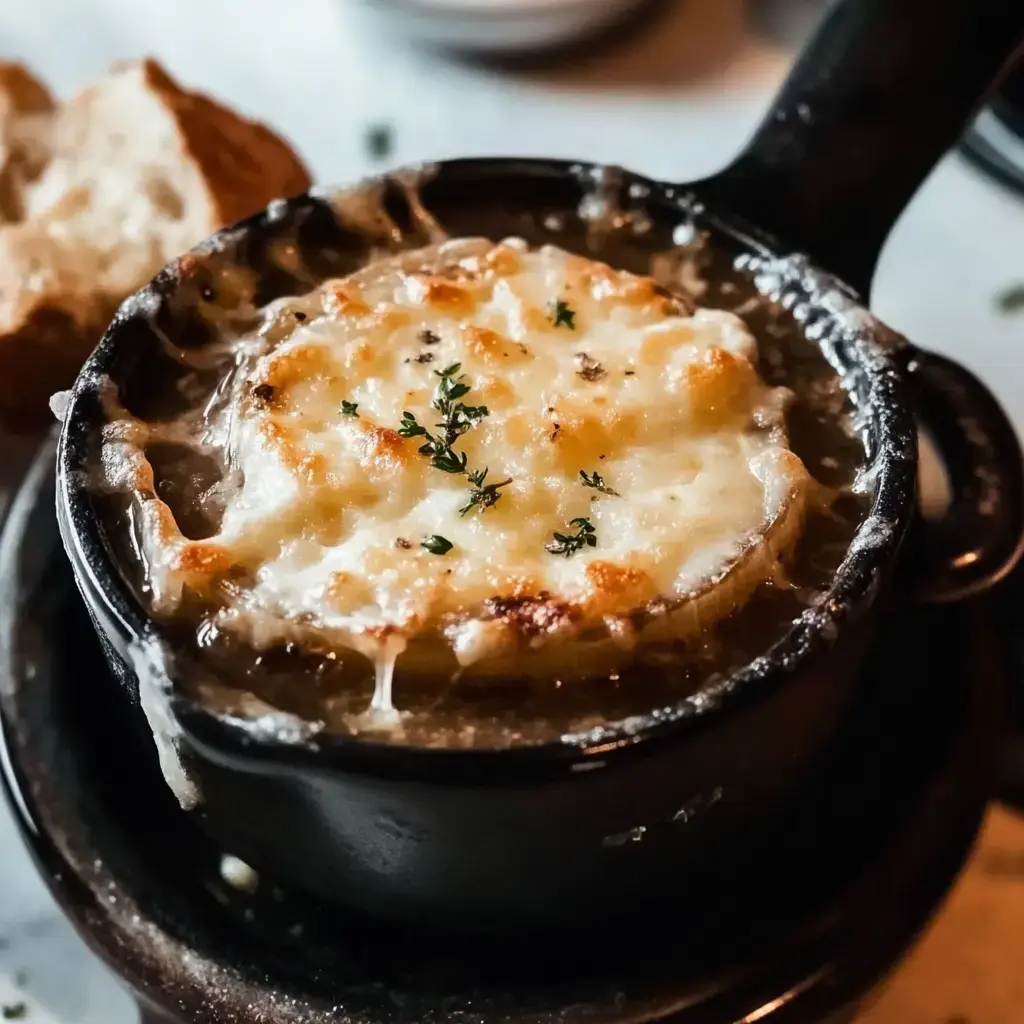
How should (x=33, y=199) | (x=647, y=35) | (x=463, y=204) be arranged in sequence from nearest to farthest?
(x=463, y=204) → (x=33, y=199) → (x=647, y=35)

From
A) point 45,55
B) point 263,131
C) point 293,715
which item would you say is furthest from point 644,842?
point 45,55

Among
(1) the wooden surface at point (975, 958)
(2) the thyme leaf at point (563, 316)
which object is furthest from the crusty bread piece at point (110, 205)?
(1) the wooden surface at point (975, 958)

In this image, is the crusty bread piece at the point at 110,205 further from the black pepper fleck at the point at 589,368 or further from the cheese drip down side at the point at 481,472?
the black pepper fleck at the point at 589,368

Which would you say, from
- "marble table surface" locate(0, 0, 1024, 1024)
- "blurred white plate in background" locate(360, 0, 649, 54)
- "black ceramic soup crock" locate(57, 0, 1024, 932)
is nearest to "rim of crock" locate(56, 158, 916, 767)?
"black ceramic soup crock" locate(57, 0, 1024, 932)

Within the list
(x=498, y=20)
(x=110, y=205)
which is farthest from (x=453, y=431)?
(x=498, y=20)

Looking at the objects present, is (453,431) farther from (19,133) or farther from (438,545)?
(19,133)

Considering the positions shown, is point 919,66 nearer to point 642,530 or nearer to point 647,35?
point 642,530
